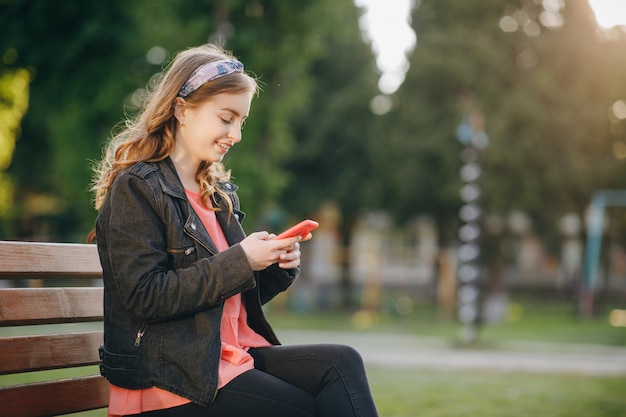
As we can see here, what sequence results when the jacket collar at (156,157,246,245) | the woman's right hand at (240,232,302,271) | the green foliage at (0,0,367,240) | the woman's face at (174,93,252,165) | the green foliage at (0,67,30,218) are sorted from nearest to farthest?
the woman's right hand at (240,232,302,271), the jacket collar at (156,157,246,245), the woman's face at (174,93,252,165), the green foliage at (0,0,367,240), the green foliage at (0,67,30,218)

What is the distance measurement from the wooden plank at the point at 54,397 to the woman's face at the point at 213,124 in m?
0.85

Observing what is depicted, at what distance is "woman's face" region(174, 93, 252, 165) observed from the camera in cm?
276

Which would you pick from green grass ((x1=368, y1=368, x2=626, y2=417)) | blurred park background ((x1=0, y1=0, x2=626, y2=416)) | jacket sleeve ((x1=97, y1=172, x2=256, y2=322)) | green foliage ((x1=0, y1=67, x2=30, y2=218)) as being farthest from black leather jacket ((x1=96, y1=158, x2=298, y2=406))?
green foliage ((x1=0, y1=67, x2=30, y2=218))

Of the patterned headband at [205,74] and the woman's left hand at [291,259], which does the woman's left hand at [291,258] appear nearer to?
the woman's left hand at [291,259]

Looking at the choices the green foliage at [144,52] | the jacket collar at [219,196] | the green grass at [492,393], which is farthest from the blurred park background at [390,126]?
the jacket collar at [219,196]

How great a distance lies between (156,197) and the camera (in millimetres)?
2572

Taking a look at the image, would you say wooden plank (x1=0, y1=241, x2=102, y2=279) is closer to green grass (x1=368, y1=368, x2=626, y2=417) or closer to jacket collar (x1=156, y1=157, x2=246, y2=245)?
jacket collar (x1=156, y1=157, x2=246, y2=245)

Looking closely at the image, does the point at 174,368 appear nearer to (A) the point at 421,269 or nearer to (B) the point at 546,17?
(B) the point at 546,17

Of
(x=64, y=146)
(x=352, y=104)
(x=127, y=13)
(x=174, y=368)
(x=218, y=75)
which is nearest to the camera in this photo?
(x=174, y=368)

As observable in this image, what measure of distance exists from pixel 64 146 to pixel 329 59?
10233 millimetres

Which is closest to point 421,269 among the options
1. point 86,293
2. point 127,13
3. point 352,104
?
point 352,104

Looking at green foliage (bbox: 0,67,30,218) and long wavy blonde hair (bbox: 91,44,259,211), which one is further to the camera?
green foliage (bbox: 0,67,30,218)

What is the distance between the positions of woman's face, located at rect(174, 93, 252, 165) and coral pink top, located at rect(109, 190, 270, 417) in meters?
0.16

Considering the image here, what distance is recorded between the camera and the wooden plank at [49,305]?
8.28 ft
